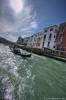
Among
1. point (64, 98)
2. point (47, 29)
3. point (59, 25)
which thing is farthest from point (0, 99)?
point (47, 29)

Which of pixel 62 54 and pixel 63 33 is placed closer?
pixel 62 54

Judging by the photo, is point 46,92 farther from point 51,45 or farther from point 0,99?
point 51,45

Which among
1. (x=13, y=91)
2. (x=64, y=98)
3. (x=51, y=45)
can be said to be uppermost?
(x=51, y=45)

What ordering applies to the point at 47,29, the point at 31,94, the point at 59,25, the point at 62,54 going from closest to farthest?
the point at 31,94
the point at 62,54
the point at 59,25
the point at 47,29

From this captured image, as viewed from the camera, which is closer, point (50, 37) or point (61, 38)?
point (61, 38)

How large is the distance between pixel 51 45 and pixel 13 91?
3477 cm

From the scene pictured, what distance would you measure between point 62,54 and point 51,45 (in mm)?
9863

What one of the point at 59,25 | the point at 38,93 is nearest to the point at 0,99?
the point at 38,93

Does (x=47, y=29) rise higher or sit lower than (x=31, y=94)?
higher

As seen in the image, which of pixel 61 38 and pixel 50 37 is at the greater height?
pixel 50 37

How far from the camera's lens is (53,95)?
280 inches

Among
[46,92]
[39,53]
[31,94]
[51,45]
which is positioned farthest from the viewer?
[51,45]

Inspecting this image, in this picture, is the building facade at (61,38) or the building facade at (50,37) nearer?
the building facade at (61,38)

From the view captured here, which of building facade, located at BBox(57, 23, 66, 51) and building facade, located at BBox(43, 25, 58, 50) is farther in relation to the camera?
building facade, located at BBox(43, 25, 58, 50)
